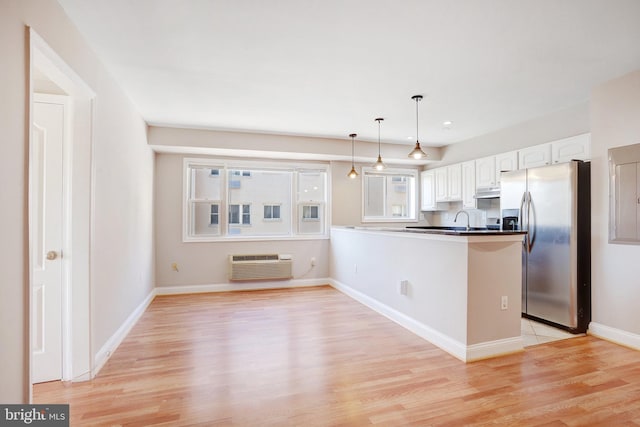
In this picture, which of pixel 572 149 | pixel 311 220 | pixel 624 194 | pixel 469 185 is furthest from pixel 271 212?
pixel 624 194

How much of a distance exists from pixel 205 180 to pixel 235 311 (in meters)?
2.43

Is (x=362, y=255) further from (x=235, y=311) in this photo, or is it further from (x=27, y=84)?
(x=27, y=84)

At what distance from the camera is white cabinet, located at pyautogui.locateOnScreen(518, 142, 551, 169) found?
4.10 metres

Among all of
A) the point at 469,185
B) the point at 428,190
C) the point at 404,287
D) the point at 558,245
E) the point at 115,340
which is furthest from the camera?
the point at 428,190

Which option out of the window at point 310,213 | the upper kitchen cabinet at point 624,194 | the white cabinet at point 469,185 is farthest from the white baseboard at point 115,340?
the white cabinet at point 469,185

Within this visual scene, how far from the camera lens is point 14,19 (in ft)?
5.06

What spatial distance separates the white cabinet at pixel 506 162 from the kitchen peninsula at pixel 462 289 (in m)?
1.93

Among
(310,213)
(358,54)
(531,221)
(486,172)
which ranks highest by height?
(358,54)

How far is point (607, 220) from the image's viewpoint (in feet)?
10.9

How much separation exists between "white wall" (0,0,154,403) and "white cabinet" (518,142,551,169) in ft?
15.8

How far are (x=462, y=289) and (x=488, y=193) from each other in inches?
103

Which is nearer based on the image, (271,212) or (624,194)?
(624,194)

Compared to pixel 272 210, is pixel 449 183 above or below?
above

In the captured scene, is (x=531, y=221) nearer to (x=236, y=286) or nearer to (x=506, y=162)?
(x=506, y=162)
